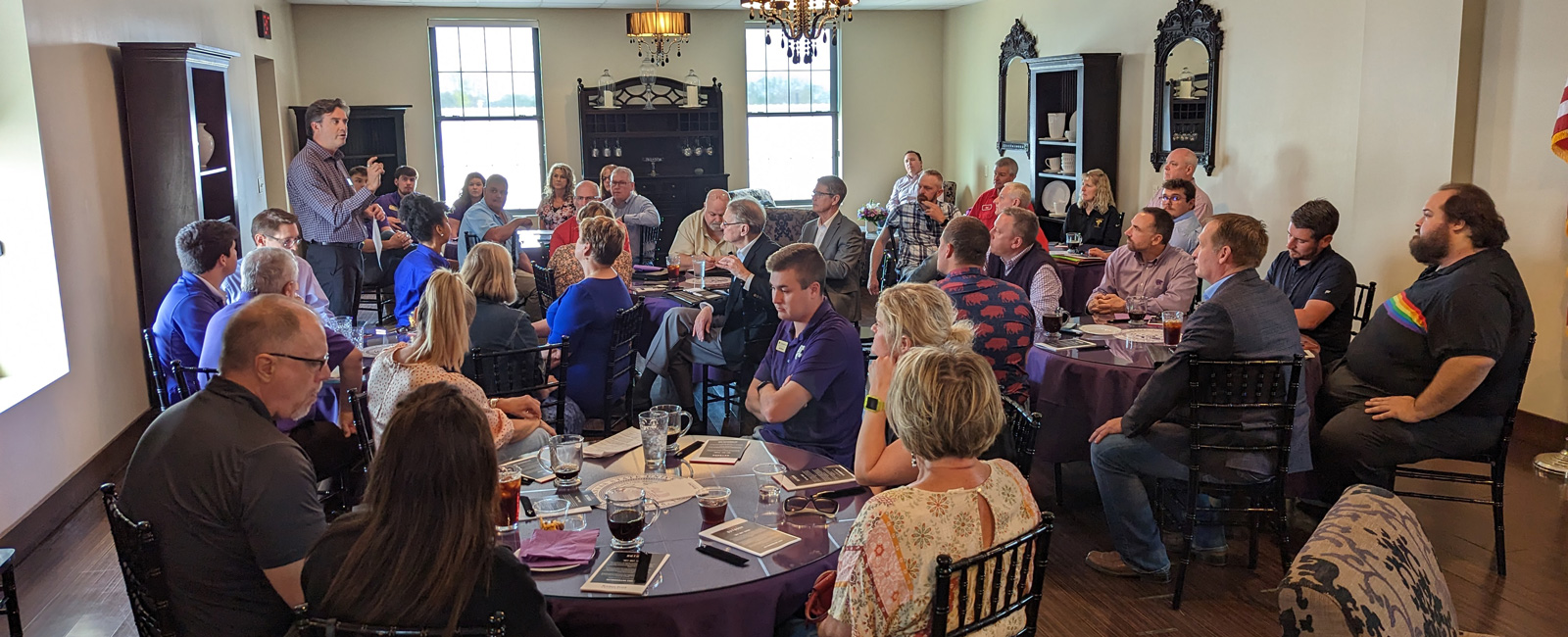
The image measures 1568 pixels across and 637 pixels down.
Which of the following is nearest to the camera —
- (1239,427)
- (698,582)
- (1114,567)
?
(698,582)

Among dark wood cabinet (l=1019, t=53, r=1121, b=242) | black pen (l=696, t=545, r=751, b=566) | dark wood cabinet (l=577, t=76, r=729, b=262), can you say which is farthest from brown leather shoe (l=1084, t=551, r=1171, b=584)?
dark wood cabinet (l=577, t=76, r=729, b=262)

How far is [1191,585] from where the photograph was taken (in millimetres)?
3760

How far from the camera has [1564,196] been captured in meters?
5.06

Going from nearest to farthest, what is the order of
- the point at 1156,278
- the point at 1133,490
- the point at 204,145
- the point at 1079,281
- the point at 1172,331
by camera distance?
the point at 1133,490 → the point at 1172,331 → the point at 1156,278 → the point at 204,145 → the point at 1079,281

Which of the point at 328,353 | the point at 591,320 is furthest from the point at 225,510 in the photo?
the point at 591,320

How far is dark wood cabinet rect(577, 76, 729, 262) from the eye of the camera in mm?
11305

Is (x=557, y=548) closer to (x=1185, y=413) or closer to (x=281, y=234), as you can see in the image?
(x=1185, y=413)

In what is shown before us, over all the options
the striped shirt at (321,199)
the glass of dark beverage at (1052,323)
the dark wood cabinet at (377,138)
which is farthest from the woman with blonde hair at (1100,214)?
the dark wood cabinet at (377,138)

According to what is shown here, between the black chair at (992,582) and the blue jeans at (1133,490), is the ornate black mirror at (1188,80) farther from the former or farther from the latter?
the black chair at (992,582)

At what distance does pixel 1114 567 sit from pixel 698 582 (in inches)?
86.8

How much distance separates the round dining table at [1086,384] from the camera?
13.4 ft

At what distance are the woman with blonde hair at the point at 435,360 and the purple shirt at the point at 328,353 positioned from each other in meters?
0.58

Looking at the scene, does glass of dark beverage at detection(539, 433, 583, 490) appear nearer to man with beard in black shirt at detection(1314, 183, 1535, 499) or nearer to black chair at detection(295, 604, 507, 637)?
black chair at detection(295, 604, 507, 637)

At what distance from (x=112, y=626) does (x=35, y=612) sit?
352 mm
